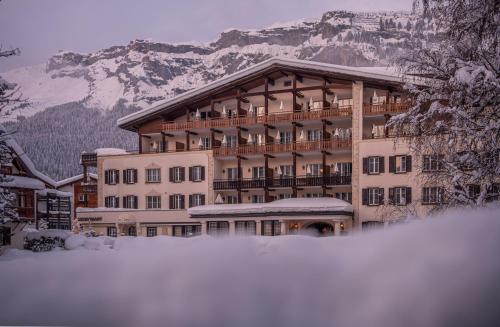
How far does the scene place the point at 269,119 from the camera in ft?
99.4

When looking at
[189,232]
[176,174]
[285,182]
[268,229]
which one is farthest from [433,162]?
[176,174]

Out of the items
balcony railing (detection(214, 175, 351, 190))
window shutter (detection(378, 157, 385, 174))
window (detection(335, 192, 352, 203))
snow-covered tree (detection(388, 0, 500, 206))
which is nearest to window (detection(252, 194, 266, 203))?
balcony railing (detection(214, 175, 351, 190))

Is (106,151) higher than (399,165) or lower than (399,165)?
higher

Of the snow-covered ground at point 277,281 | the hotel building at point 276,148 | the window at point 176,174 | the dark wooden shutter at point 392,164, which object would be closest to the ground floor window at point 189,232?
the snow-covered ground at point 277,281

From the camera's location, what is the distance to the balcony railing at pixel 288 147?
29.5 metres

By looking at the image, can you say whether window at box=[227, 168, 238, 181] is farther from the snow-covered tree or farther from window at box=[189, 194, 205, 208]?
the snow-covered tree

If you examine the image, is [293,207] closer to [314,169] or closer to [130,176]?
[314,169]

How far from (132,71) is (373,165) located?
26327 millimetres

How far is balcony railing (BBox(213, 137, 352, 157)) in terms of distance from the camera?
2947cm

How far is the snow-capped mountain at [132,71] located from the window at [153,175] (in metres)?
27.6

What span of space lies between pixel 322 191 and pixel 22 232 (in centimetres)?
2705

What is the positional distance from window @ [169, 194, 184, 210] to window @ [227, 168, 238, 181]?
318cm

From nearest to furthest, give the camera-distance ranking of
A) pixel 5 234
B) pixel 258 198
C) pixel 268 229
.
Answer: pixel 5 234, pixel 268 229, pixel 258 198

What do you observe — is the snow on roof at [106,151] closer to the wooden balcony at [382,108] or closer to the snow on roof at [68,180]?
the snow on roof at [68,180]
